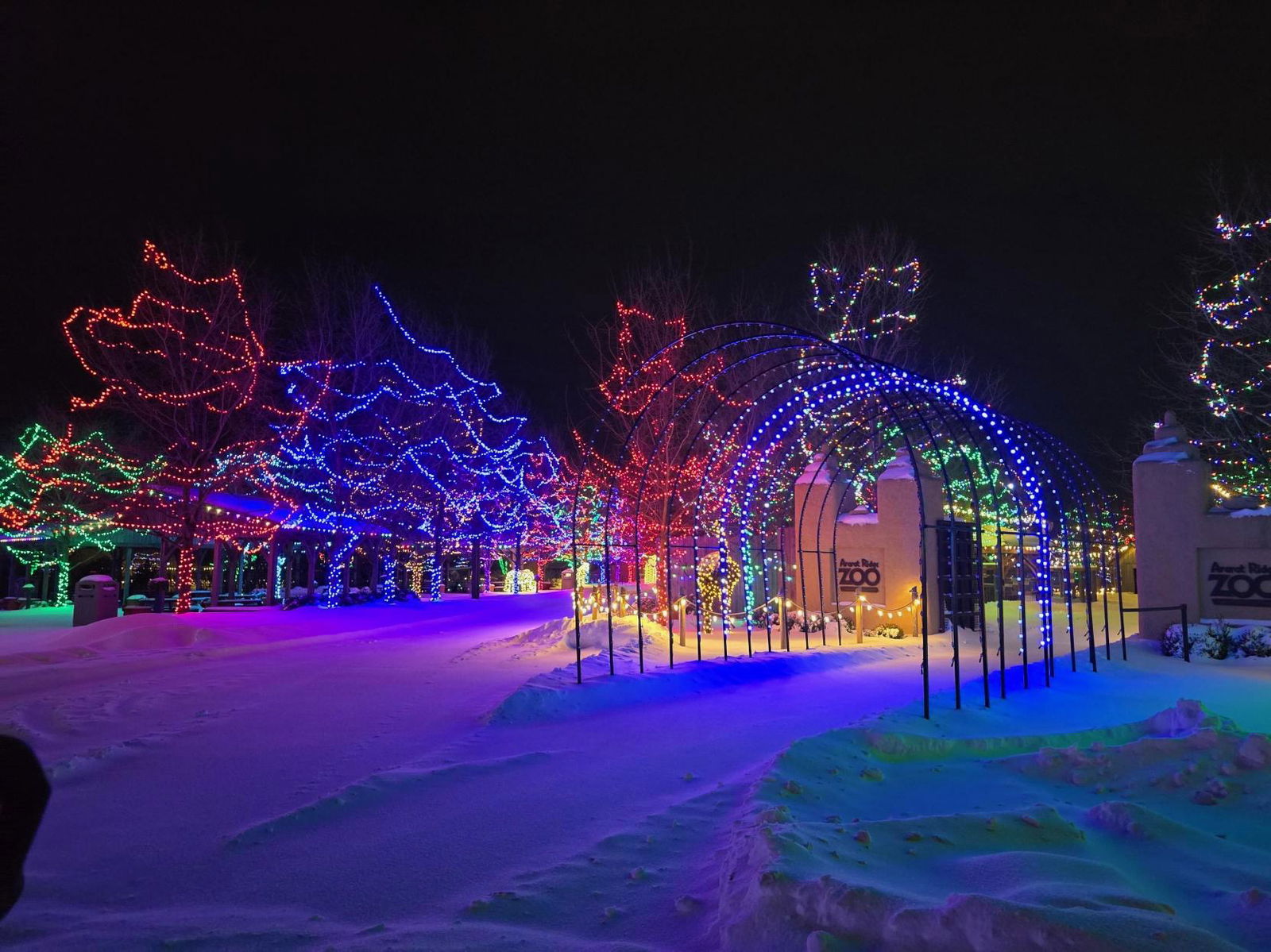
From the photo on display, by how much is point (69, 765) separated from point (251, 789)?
1.61 m

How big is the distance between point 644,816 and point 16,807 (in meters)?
3.21

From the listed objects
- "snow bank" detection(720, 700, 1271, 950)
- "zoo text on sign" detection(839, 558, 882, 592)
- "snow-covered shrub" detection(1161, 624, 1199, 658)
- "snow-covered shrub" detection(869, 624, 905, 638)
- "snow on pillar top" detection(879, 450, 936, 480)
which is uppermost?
"snow on pillar top" detection(879, 450, 936, 480)

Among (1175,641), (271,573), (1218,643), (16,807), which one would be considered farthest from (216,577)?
(16,807)

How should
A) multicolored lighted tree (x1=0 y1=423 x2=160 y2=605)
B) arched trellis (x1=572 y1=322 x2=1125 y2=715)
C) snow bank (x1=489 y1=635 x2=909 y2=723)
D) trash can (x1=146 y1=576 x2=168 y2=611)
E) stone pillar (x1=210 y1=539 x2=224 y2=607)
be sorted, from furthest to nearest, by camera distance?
stone pillar (x1=210 y1=539 x2=224 y2=607), multicolored lighted tree (x1=0 y1=423 x2=160 y2=605), trash can (x1=146 y1=576 x2=168 y2=611), arched trellis (x1=572 y1=322 x2=1125 y2=715), snow bank (x1=489 y1=635 x2=909 y2=723)

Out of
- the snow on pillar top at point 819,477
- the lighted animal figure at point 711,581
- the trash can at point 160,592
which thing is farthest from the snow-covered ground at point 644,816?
the trash can at point 160,592

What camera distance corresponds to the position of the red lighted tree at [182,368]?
68.0ft

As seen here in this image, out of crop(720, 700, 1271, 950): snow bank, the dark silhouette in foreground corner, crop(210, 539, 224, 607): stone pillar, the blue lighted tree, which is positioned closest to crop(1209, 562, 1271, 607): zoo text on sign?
crop(720, 700, 1271, 950): snow bank

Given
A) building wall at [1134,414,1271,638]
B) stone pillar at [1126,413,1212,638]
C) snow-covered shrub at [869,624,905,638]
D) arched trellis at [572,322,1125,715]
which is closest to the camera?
arched trellis at [572,322,1125,715]

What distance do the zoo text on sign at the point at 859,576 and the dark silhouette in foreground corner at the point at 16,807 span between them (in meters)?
16.3

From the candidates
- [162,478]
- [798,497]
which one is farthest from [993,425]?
[162,478]

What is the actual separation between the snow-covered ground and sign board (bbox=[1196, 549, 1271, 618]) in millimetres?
4095

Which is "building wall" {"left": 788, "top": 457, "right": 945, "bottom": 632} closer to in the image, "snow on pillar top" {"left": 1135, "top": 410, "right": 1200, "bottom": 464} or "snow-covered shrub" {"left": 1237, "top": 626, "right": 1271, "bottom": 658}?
"snow on pillar top" {"left": 1135, "top": 410, "right": 1200, "bottom": 464}

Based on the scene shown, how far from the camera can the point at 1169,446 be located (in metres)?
13.6

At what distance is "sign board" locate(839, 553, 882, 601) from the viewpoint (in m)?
16.9
